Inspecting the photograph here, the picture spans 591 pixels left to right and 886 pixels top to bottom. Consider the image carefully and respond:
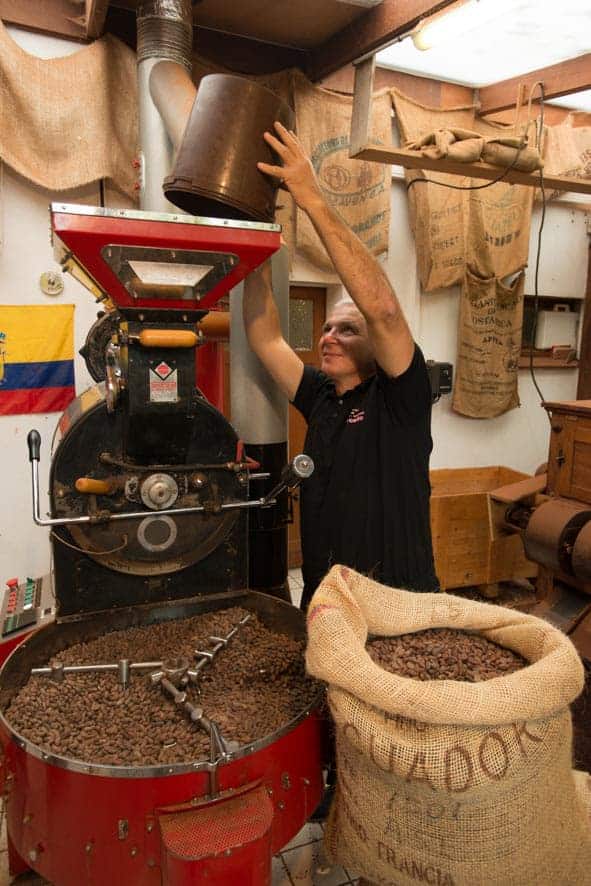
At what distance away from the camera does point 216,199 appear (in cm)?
130

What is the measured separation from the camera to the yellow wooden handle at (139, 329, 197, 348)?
1.22 m

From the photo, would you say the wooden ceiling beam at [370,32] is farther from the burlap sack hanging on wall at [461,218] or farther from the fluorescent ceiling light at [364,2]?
the burlap sack hanging on wall at [461,218]

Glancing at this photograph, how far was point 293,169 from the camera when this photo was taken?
1386 mm

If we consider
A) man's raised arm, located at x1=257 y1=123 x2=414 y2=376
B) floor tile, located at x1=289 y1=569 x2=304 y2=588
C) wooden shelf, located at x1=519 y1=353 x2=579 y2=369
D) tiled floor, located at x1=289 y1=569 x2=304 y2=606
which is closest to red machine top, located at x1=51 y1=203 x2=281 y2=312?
man's raised arm, located at x1=257 y1=123 x2=414 y2=376

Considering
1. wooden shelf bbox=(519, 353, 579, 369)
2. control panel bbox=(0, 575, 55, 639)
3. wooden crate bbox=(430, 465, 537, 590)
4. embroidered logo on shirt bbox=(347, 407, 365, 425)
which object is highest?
wooden shelf bbox=(519, 353, 579, 369)

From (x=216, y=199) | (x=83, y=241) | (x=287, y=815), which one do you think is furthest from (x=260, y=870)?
(x=216, y=199)

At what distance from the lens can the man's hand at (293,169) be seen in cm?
136

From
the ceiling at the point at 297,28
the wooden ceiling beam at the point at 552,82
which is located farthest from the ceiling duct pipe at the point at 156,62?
the wooden ceiling beam at the point at 552,82

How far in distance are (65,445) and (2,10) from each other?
2.16 m

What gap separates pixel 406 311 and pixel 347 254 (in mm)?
2513

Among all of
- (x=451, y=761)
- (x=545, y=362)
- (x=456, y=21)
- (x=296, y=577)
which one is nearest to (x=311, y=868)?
(x=451, y=761)

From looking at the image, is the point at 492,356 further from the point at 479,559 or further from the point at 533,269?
the point at 479,559

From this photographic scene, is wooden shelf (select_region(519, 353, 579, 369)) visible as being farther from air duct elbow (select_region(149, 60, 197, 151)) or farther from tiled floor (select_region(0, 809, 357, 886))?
tiled floor (select_region(0, 809, 357, 886))

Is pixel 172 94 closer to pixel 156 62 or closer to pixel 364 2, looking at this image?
pixel 156 62
